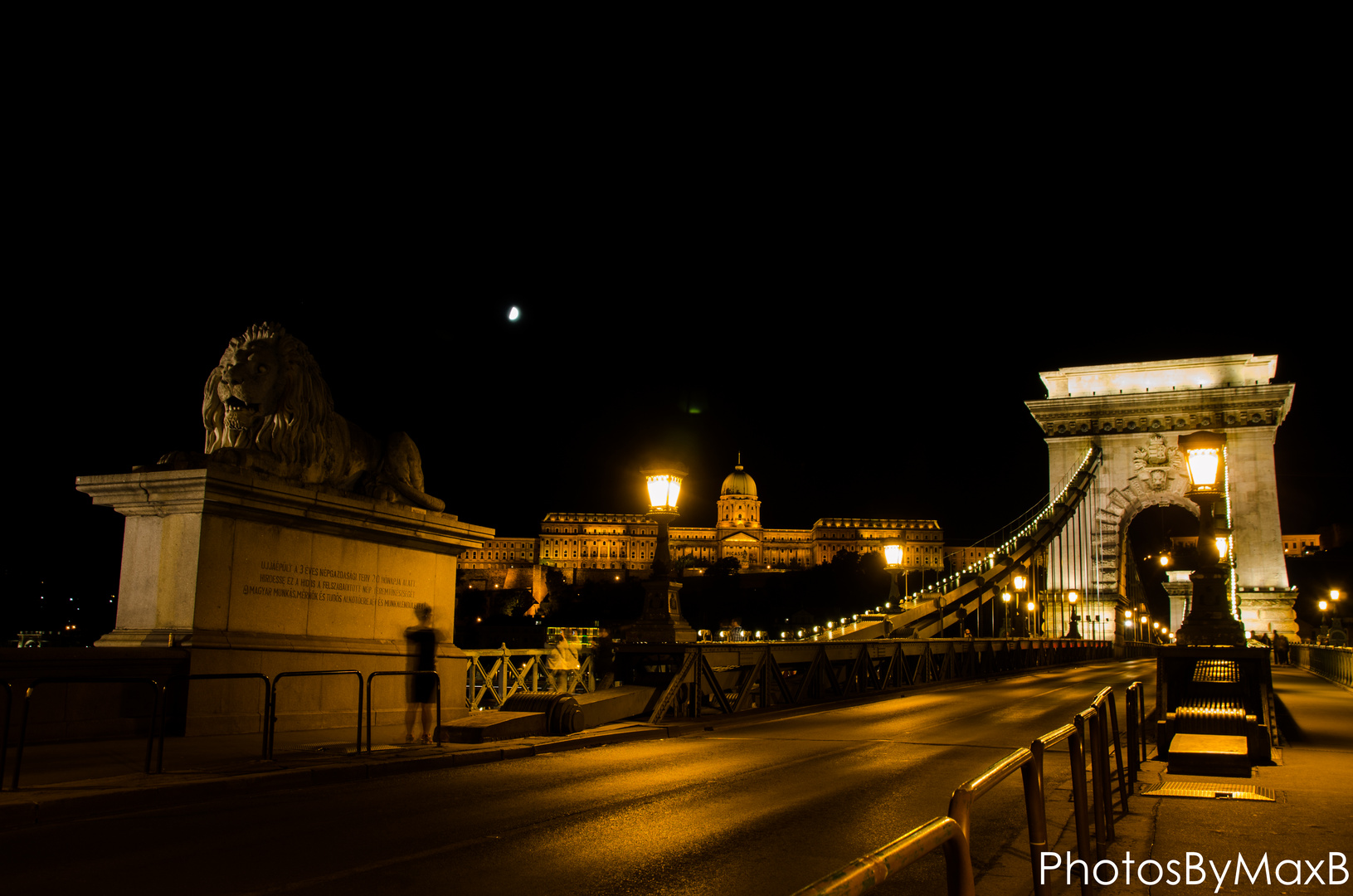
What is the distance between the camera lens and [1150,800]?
8.44m

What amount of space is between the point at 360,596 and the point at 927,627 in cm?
3073

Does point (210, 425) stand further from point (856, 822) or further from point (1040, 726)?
point (1040, 726)

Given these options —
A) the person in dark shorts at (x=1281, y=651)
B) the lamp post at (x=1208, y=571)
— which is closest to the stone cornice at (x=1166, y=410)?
the person in dark shorts at (x=1281, y=651)

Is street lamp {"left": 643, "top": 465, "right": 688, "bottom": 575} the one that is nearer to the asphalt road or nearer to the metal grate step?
the asphalt road

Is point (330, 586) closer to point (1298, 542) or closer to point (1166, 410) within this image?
point (1166, 410)

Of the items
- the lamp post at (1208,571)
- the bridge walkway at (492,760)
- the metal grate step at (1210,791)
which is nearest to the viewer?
the bridge walkway at (492,760)

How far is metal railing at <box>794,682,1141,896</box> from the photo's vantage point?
2.72m

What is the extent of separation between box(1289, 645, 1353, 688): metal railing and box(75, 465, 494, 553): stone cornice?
24.0 metres

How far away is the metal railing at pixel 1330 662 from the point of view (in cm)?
2703

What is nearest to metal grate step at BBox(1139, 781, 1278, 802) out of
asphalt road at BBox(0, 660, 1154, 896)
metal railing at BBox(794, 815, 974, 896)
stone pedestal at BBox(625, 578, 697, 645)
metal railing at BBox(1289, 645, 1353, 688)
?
asphalt road at BBox(0, 660, 1154, 896)

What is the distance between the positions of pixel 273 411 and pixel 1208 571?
10577 millimetres

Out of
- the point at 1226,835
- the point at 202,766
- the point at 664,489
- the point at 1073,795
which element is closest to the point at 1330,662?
the point at 664,489

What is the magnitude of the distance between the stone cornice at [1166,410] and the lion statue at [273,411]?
184 feet

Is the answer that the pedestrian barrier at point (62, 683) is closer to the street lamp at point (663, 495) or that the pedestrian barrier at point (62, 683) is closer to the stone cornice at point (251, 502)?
the stone cornice at point (251, 502)
